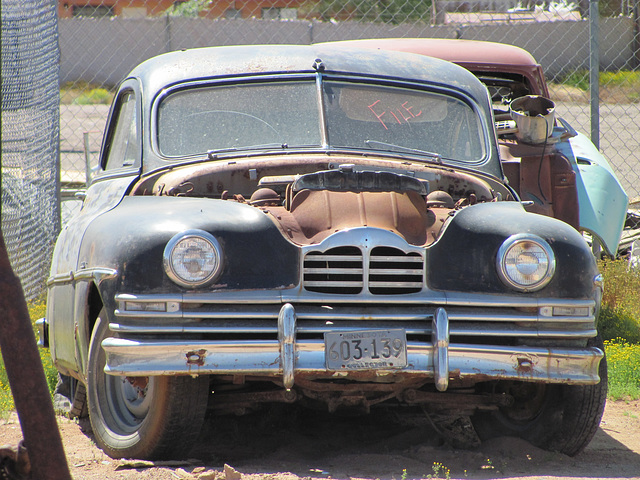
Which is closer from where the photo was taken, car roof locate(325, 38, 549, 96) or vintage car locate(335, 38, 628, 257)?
vintage car locate(335, 38, 628, 257)

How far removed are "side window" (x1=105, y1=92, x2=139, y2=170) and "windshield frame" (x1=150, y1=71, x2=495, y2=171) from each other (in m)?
0.22

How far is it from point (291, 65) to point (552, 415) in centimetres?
239

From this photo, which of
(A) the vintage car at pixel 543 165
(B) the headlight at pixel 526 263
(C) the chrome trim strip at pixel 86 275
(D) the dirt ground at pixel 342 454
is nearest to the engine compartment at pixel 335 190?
(B) the headlight at pixel 526 263

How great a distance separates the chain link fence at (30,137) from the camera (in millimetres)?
6836

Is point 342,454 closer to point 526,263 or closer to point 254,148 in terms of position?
point 526,263

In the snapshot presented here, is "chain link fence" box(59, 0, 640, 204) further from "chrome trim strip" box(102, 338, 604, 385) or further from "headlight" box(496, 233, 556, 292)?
"chrome trim strip" box(102, 338, 604, 385)

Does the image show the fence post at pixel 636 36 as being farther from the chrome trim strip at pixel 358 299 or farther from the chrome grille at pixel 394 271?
the chrome grille at pixel 394 271

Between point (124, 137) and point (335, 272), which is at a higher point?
point (124, 137)

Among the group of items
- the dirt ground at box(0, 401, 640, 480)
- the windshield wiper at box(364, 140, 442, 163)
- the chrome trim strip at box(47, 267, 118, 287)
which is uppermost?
the windshield wiper at box(364, 140, 442, 163)

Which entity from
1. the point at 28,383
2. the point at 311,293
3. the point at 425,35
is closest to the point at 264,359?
the point at 311,293

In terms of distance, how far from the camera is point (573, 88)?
49.3ft

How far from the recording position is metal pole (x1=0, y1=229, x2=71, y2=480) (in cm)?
215

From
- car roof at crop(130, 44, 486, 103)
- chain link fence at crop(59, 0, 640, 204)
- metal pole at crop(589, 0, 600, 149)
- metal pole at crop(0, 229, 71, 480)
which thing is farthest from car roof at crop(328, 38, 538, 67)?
chain link fence at crop(59, 0, 640, 204)

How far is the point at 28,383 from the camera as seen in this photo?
2.18 meters
